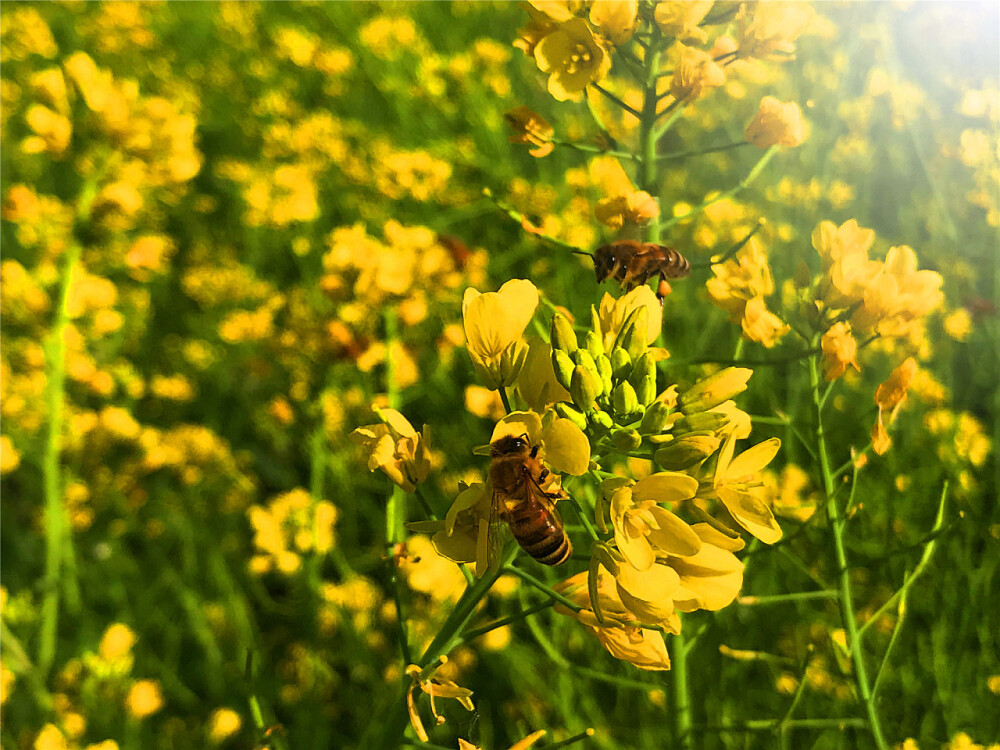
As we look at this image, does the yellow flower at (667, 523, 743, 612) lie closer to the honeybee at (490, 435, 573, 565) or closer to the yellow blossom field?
the yellow blossom field

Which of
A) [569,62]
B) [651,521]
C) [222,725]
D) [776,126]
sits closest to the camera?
[651,521]

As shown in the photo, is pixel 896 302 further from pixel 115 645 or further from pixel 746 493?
pixel 115 645

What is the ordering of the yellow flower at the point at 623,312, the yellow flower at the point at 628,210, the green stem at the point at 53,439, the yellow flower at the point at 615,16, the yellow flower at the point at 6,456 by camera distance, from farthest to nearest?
the yellow flower at the point at 6,456, the green stem at the point at 53,439, the yellow flower at the point at 628,210, the yellow flower at the point at 615,16, the yellow flower at the point at 623,312

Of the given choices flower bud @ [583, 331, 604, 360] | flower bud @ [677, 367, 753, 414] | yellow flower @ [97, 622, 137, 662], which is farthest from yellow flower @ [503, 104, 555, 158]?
yellow flower @ [97, 622, 137, 662]

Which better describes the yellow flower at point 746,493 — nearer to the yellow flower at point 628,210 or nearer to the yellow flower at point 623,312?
the yellow flower at point 623,312

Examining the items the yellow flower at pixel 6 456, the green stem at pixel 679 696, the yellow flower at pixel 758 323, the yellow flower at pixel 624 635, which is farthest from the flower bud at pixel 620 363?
the yellow flower at pixel 6 456

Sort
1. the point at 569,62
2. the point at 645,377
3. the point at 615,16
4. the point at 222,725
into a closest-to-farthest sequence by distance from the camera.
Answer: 1. the point at 645,377
2. the point at 615,16
3. the point at 569,62
4. the point at 222,725

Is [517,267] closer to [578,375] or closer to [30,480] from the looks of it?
[30,480]

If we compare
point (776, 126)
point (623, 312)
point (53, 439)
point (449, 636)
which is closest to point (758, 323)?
point (623, 312)
